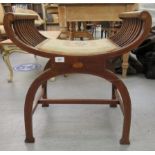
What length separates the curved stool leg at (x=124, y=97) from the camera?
1.08 m

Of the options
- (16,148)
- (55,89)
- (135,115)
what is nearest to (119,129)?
(135,115)

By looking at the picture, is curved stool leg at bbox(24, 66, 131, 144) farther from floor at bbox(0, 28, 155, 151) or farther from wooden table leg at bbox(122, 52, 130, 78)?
wooden table leg at bbox(122, 52, 130, 78)

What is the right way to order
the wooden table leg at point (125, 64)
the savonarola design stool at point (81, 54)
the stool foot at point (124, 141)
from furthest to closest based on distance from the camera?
1. the wooden table leg at point (125, 64)
2. the stool foot at point (124, 141)
3. the savonarola design stool at point (81, 54)

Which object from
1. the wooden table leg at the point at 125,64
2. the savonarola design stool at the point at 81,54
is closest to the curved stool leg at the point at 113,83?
the savonarola design stool at the point at 81,54

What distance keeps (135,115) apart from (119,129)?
21 centimetres

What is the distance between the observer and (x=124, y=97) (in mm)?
1115

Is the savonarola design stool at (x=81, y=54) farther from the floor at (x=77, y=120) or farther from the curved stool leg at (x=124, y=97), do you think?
the floor at (x=77, y=120)

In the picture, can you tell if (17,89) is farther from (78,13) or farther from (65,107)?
(78,13)

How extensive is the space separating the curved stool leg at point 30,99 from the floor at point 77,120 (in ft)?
0.19

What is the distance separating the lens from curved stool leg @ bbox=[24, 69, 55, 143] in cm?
110

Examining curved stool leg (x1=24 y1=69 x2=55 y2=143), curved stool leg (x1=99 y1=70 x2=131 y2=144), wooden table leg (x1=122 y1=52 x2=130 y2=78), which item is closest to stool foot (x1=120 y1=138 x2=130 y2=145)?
curved stool leg (x1=99 y1=70 x2=131 y2=144)

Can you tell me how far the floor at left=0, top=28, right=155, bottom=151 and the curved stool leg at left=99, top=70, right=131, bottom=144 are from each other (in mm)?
59

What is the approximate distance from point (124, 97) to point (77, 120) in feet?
1.45

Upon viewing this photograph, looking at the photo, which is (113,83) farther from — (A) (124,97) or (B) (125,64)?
(B) (125,64)
